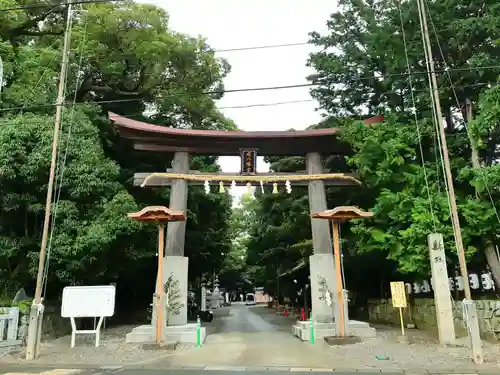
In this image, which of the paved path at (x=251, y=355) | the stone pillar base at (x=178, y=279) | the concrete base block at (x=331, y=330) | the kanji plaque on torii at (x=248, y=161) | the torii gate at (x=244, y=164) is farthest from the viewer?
the kanji plaque on torii at (x=248, y=161)

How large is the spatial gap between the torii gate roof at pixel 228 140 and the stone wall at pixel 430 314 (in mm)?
7095

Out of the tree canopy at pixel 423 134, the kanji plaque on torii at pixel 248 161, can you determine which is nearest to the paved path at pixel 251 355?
the tree canopy at pixel 423 134

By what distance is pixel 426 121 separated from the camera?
1509 cm

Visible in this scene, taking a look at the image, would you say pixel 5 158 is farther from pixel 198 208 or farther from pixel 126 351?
pixel 198 208

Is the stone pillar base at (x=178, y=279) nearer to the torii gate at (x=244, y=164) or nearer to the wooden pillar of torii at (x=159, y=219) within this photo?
the torii gate at (x=244, y=164)

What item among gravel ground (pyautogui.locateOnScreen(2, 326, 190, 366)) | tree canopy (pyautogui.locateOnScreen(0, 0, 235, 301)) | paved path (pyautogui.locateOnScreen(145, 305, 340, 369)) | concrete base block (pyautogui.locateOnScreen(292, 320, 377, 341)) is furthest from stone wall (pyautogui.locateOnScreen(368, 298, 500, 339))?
tree canopy (pyautogui.locateOnScreen(0, 0, 235, 301))

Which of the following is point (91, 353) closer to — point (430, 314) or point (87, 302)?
point (87, 302)

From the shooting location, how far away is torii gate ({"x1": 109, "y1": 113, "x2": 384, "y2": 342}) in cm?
1584

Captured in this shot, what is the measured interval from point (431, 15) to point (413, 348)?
11.2 meters

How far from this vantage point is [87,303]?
13594 mm

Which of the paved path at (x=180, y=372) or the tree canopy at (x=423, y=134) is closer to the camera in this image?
the paved path at (x=180, y=372)

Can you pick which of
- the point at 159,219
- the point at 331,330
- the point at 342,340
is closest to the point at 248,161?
the point at 159,219

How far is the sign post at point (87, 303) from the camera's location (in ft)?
44.2

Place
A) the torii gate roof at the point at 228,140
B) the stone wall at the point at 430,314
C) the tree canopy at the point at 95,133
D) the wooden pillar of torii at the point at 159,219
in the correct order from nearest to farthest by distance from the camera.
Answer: the stone wall at the point at 430,314, the wooden pillar of torii at the point at 159,219, the tree canopy at the point at 95,133, the torii gate roof at the point at 228,140
